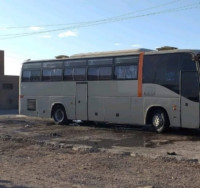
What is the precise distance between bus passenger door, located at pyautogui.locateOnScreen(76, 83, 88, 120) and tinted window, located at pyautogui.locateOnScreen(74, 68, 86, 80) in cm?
34

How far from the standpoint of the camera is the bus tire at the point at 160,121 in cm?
1620

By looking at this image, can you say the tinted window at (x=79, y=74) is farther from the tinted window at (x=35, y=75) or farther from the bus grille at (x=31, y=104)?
the bus grille at (x=31, y=104)

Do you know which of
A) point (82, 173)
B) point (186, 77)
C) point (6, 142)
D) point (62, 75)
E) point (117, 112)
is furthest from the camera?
point (62, 75)

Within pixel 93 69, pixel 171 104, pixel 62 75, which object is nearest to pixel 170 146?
pixel 171 104

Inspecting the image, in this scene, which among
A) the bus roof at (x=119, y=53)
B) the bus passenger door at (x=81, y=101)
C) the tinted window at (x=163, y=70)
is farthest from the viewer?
the bus passenger door at (x=81, y=101)

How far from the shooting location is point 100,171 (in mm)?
9047

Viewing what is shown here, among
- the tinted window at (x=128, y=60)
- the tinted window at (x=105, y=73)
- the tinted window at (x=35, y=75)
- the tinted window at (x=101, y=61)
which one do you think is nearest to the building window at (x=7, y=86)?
the tinted window at (x=35, y=75)

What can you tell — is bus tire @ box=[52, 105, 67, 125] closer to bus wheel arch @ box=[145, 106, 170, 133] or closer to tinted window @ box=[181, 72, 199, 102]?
bus wheel arch @ box=[145, 106, 170, 133]

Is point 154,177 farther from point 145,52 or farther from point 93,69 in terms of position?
point 93,69

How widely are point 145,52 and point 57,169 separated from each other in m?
8.95

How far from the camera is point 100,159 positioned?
10531mm

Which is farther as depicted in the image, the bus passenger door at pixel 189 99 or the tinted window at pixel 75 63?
the tinted window at pixel 75 63

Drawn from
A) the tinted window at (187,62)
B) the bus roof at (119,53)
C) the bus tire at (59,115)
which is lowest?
the bus tire at (59,115)

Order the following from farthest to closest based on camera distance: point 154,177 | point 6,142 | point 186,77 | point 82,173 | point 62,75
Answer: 1. point 62,75
2. point 186,77
3. point 6,142
4. point 82,173
5. point 154,177
